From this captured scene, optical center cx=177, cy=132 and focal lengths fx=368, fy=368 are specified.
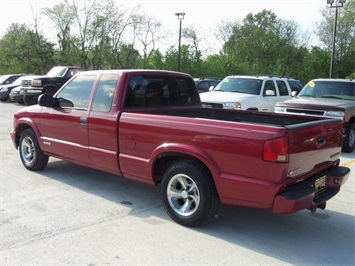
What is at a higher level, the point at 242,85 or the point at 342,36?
the point at 342,36

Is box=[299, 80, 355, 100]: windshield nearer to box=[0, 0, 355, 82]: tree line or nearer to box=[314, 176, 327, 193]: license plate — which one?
box=[314, 176, 327, 193]: license plate

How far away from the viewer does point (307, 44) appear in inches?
1911

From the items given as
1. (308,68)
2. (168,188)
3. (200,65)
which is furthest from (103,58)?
(168,188)

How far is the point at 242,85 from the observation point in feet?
37.8

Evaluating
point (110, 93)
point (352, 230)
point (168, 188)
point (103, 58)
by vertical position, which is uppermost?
point (103, 58)

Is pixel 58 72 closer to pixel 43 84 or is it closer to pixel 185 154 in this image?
pixel 43 84

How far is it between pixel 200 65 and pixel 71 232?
38.5 meters

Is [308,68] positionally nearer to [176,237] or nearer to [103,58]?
[103,58]

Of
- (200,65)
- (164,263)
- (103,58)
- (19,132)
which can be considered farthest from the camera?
(103,58)

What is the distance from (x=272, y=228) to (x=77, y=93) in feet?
11.3

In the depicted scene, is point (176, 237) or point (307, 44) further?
point (307, 44)

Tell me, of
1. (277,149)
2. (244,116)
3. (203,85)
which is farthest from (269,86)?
(277,149)

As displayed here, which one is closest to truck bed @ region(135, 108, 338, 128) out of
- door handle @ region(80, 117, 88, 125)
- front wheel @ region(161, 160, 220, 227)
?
door handle @ region(80, 117, 88, 125)

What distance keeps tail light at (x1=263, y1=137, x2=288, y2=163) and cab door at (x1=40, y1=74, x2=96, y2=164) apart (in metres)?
2.80
